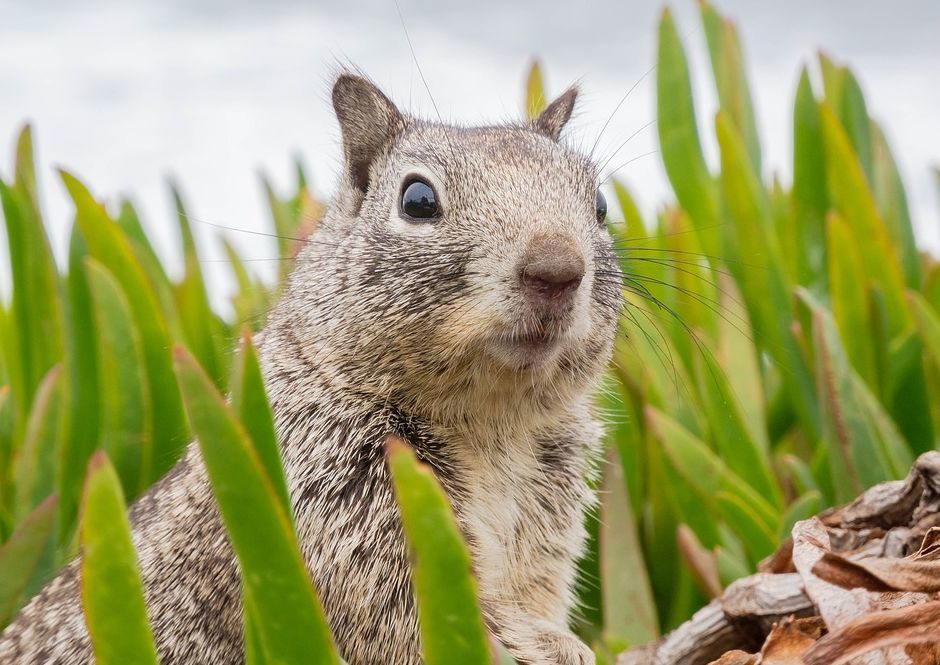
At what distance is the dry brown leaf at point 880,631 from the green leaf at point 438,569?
63 cm

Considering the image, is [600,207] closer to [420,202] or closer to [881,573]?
[420,202]

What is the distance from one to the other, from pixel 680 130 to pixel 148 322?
244 centimetres

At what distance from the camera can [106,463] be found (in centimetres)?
146

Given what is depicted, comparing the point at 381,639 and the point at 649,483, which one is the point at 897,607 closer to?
the point at 381,639

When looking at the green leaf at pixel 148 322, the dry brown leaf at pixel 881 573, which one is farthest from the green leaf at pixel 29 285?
the dry brown leaf at pixel 881 573

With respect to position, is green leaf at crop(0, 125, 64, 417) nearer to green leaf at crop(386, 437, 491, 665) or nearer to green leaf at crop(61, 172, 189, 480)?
green leaf at crop(61, 172, 189, 480)

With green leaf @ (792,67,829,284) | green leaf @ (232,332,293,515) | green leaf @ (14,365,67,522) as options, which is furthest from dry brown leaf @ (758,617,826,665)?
green leaf @ (792,67,829,284)

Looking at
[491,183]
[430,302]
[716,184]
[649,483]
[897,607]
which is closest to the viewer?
[897,607]

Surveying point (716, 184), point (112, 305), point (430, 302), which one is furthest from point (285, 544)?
point (716, 184)

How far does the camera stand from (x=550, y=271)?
2256 mm

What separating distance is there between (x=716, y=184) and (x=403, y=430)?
248 cm

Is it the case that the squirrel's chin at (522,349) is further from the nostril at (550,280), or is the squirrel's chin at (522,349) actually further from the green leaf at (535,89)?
the green leaf at (535,89)

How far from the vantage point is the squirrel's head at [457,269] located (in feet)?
7.70

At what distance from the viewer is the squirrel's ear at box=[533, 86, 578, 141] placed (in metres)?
3.35
